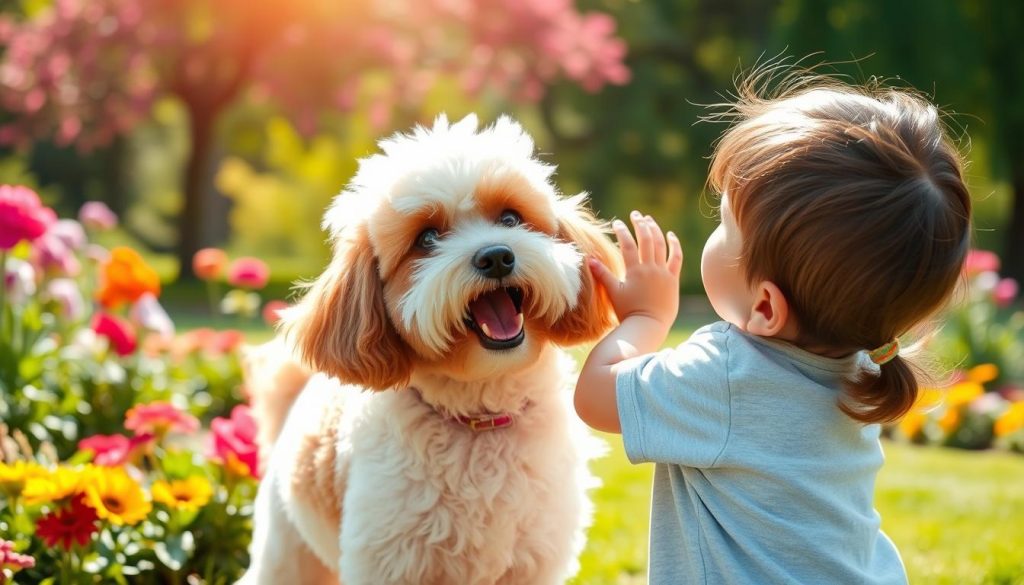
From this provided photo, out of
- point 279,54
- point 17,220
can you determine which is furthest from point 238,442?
point 279,54

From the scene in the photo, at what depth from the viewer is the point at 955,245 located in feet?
7.40

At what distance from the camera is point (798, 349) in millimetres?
2385

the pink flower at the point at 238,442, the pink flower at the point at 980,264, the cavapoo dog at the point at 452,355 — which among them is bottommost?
the pink flower at the point at 980,264

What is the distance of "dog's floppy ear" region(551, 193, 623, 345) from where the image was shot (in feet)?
8.91

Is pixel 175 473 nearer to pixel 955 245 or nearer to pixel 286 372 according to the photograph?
pixel 286 372

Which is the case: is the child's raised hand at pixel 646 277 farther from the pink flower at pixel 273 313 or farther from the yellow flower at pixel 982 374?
the yellow flower at pixel 982 374

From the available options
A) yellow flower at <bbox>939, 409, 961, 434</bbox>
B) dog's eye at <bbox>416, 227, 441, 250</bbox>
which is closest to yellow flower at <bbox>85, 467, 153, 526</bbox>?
dog's eye at <bbox>416, 227, 441, 250</bbox>

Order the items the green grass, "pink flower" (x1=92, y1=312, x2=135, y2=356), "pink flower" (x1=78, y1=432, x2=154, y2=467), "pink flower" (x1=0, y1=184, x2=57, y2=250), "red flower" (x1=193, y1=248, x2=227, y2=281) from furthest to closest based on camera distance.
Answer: "red flower" (x1=193, y1=248, x2=227, y2=281) → "pink flower" (x1=92, y1=312, x2=135, y2=356) → "pink flower" (x1=0, y1=184, x2=57, y2=250) → the green grass → "pink flower" (x1=78, y1=432, x2=154, y2=467)

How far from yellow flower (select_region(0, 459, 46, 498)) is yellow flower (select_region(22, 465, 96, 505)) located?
0.08ft

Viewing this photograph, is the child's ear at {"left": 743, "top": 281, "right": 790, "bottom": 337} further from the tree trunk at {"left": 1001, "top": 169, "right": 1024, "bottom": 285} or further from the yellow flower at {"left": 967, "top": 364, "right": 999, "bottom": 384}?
the tree trunk at {"left": 1001, "top": 169, "right": 1024, "bottom": 285}

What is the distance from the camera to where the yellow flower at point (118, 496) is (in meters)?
3.03

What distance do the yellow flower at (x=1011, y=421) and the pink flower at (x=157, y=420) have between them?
4853 mm

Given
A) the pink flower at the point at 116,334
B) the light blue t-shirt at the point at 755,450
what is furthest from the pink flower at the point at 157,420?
the light blue t-shirt at the point at 755,450

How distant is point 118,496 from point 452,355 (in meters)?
1.16
